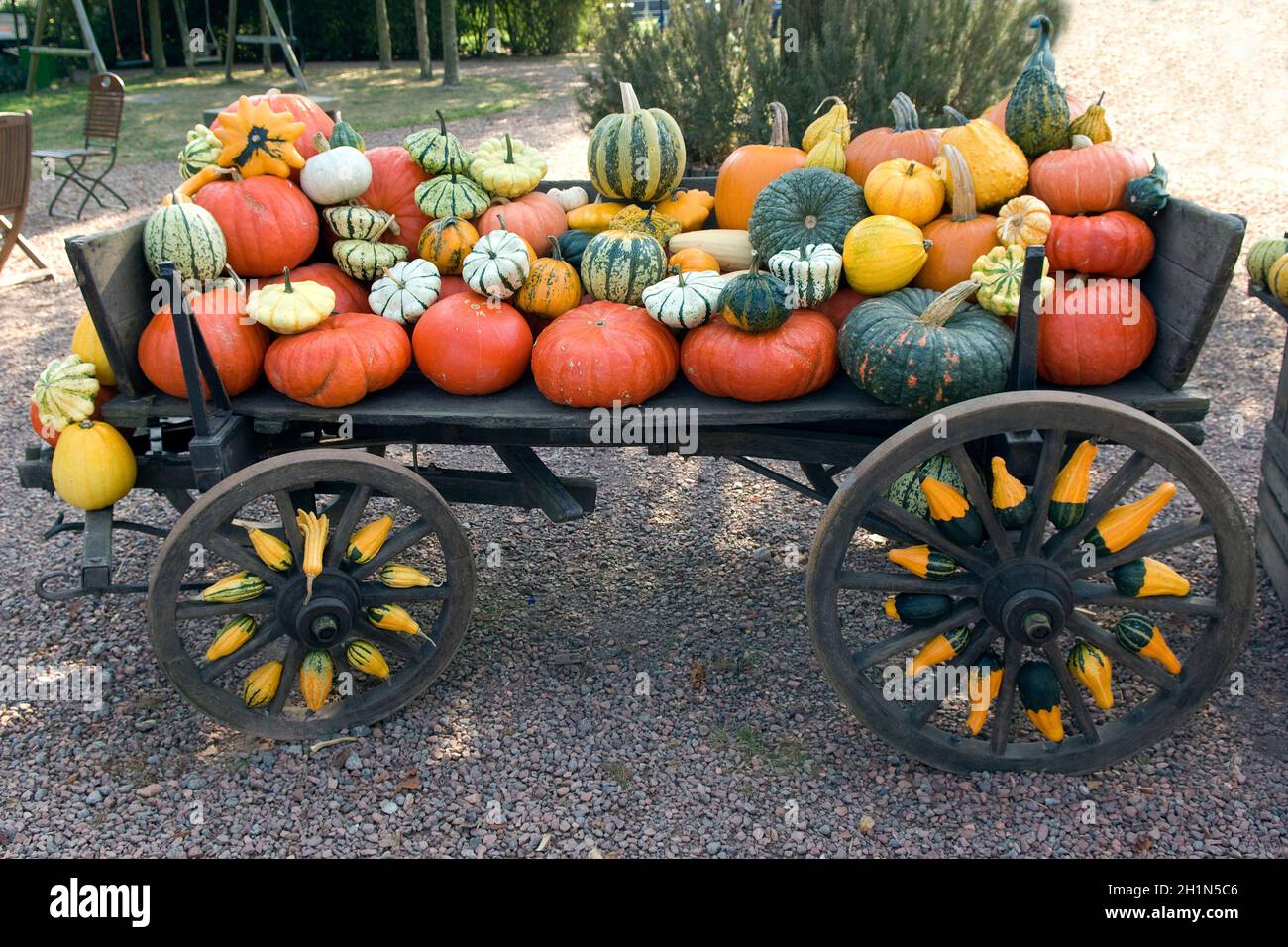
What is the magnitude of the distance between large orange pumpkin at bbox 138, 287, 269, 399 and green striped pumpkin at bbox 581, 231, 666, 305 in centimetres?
101

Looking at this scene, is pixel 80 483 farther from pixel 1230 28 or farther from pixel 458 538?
pixel 1230 28

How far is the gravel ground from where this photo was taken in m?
2.87

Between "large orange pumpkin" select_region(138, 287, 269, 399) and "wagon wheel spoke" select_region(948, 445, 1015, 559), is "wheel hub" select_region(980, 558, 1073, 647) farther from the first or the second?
"large orange pumpkin" select_region(138, 287, 269, 399)

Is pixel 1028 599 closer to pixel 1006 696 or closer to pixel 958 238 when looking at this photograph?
pixel 1006 696

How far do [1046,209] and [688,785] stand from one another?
191cm

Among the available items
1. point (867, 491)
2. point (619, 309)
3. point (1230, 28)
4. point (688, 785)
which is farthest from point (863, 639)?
point (1230, 28)

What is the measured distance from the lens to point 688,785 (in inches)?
120

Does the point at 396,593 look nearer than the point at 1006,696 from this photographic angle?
No

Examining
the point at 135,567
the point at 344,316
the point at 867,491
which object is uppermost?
the point at 344,316

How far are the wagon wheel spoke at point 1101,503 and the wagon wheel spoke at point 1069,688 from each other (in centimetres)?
26

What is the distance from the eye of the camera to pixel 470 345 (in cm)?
300

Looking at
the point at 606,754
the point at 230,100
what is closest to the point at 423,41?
the point at 230,100

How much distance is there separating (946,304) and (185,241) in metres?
2.14
